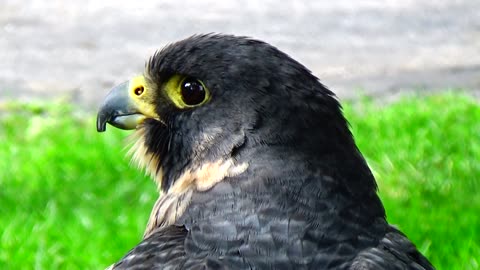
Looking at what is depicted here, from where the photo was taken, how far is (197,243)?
9.77 ft

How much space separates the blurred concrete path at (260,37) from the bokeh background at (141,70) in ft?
0.06

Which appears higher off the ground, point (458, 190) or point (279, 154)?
point (279, 154)

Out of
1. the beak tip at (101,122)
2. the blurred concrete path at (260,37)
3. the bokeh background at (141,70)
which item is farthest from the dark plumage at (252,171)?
the blurred concrete path at (260,37)

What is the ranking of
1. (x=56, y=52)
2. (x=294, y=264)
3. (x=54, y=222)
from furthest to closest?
1. (x=56, y=52)
2. (x=54, y=222)
3. (x=294, y=264)

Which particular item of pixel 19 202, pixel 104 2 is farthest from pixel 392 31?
pixel 19 202

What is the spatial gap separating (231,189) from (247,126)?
0.20m

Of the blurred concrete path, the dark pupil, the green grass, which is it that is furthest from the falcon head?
the blurred concrete path

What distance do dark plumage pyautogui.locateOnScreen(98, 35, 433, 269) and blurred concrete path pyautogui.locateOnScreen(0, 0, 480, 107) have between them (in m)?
4.49

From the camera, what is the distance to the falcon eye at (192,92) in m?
3.31

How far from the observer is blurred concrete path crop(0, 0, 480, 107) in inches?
328

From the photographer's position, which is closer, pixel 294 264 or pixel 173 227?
pixel 294 264

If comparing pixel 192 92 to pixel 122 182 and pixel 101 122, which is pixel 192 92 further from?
pixel 122 182

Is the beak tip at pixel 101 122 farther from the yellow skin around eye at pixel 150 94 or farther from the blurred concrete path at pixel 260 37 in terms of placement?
the blurred concrete path at pixel 260 37

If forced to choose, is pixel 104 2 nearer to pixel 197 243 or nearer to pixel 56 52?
pixel 56 52
